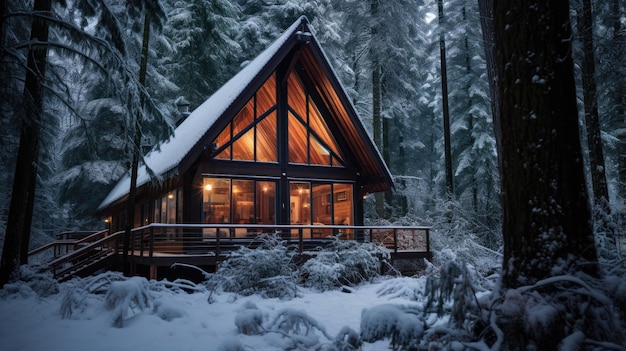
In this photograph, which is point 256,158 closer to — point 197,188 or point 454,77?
point 197,188

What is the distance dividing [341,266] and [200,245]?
5.77 meters

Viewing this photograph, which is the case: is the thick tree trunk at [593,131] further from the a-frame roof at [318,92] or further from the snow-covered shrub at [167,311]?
the snow-covered shrub at [167,311]

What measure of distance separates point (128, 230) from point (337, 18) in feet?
66.5

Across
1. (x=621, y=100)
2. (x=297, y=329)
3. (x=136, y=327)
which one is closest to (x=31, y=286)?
(x=136, y=327)

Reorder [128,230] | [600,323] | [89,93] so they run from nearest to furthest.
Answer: [600,323] → [128,230] → [89,93]

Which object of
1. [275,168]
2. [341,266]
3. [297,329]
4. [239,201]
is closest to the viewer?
[297,329]

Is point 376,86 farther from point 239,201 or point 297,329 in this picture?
point 297,329

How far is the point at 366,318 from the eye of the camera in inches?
131

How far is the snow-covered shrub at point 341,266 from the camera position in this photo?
977 cm

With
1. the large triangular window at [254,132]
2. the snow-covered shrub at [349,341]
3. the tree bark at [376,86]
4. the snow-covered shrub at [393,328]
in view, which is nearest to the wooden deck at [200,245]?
the large triangular window at [254,132]

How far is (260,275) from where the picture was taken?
8688mm

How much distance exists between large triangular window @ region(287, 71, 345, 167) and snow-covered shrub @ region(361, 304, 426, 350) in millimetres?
12453

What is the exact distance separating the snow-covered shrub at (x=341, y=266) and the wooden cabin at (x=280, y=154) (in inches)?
169

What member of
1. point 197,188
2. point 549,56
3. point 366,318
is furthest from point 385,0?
point 366,318
